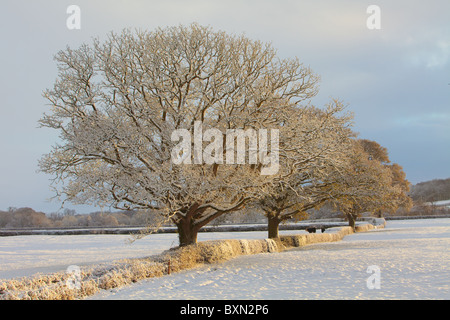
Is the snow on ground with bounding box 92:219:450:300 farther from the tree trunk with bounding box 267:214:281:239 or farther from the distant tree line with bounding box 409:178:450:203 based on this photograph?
the distant tree line with bounding box 409:178:450:203

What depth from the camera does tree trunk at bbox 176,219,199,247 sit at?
715 inches

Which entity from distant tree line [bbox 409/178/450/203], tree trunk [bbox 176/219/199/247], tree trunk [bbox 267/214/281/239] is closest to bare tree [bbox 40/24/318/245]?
tree trunk [bbox 176/219/199/247]

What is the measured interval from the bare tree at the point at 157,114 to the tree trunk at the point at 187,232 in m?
0.88

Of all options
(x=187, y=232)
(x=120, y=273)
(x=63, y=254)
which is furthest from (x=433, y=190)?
(x=120, y=273)

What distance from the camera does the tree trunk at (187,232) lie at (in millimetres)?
18156

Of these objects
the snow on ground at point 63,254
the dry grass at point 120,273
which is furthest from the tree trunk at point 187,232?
the snow on ground at point 63,254

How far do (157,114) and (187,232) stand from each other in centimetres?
565

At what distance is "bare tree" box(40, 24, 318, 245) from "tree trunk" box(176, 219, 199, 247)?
0.88 metres

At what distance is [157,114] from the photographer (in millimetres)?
16297

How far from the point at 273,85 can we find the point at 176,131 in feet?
16.9

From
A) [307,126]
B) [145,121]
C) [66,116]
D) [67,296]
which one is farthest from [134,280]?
[307,126]

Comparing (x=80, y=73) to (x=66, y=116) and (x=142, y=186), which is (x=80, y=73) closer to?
(x=66, y=116)

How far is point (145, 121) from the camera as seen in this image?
16.6m

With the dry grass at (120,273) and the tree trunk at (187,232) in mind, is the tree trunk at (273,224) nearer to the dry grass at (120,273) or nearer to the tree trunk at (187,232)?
the dry grass at (120,273)
